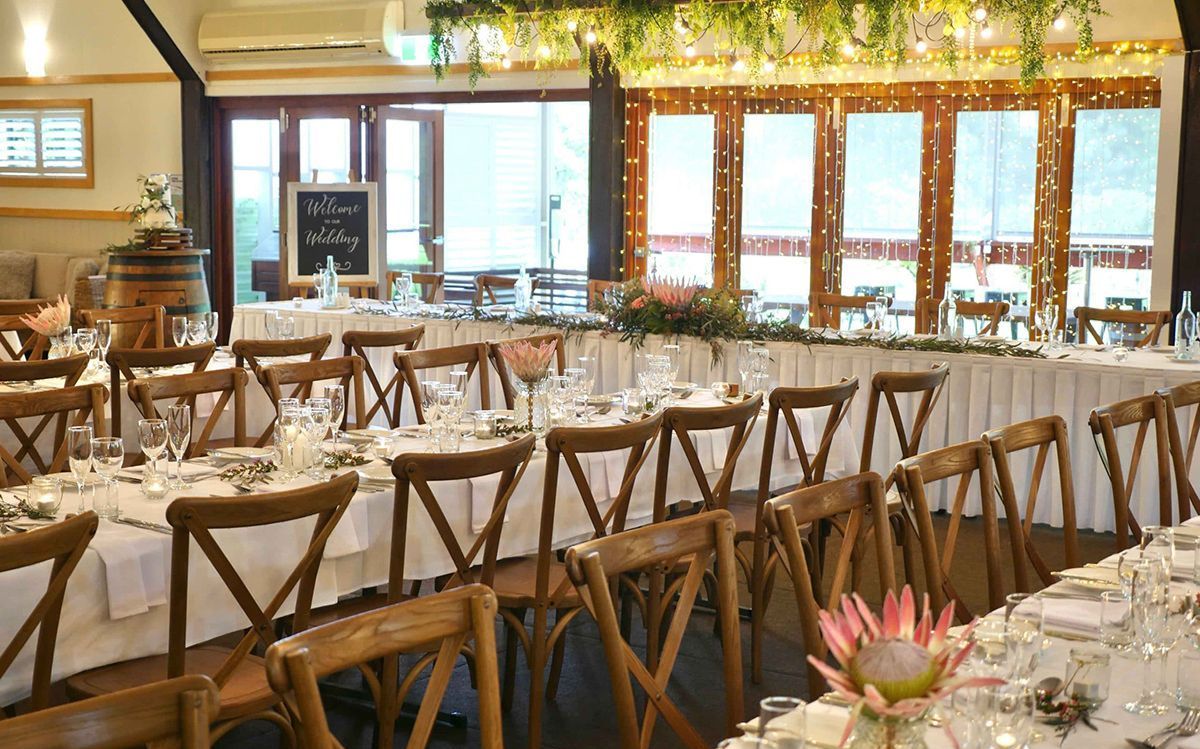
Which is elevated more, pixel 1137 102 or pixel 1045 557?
pixel 1137 102

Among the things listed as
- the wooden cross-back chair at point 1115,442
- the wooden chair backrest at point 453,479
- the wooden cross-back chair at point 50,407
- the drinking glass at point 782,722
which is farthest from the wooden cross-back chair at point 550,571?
the drinking glass at point 782,722

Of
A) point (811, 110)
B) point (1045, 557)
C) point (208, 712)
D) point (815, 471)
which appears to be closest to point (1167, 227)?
point (811, 110)

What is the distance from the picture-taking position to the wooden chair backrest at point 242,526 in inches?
122

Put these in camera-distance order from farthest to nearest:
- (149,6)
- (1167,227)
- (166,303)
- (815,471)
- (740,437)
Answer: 1. (149,6)
2. (166,303)
3. (1167,227)
4. (815,471)
5. (740,437)

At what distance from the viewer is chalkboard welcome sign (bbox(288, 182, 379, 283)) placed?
34.6 ft

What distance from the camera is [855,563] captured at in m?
4.12

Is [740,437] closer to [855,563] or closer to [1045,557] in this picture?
[855,563]

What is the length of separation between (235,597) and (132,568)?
310 millimetres

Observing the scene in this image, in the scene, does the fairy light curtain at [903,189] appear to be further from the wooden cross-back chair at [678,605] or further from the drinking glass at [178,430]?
the wooden cross-back chair at [678,605]

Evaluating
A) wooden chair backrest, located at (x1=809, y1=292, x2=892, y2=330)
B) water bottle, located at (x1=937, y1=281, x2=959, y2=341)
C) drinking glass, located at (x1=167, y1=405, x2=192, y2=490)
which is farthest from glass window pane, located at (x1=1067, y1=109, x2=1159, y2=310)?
drinking glass, located at (x1=167, y1=405, x2=192, y2=490)

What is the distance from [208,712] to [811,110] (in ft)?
30.2

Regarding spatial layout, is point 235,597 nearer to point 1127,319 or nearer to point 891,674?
point 891,674

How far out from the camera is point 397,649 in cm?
220

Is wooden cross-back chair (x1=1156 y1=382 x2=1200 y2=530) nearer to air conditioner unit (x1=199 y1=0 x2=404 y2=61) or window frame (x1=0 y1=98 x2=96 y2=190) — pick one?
air conditioner unit (x1=199 y1=0 x2=404 y2=61)
